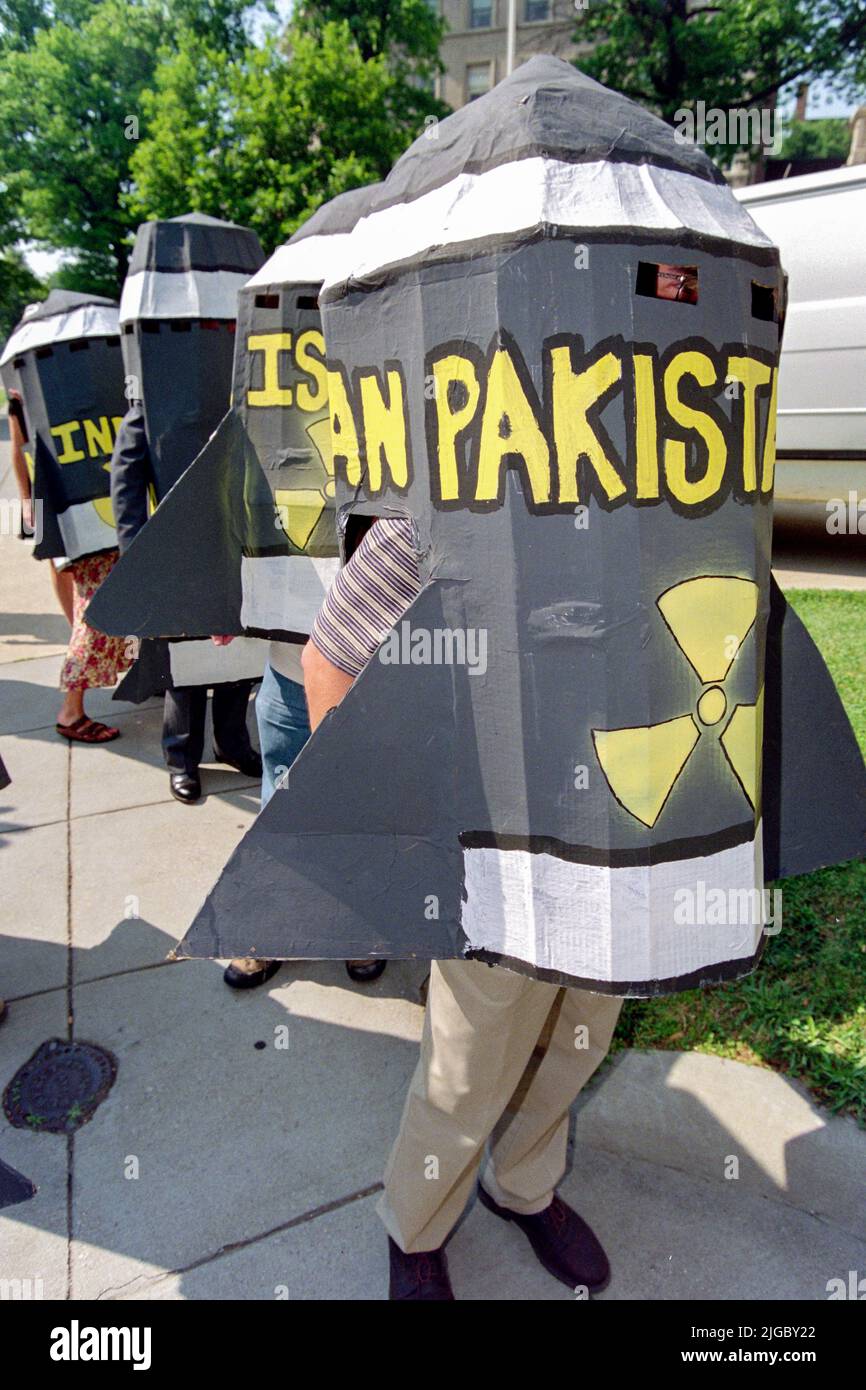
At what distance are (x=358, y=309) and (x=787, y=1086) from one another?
7.21 feet

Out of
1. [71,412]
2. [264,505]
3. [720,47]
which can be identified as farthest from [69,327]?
[720,47]

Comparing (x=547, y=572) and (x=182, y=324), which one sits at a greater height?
(x=182, y=324)

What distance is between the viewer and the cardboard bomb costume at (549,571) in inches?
50.6

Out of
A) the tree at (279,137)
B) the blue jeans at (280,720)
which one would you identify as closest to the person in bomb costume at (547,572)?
the blue jeans at (280,720)

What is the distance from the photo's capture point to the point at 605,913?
1.39 meters

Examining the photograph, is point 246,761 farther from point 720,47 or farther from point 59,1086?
point 720,47

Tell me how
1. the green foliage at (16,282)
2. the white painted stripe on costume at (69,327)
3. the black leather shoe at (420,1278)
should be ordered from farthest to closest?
1. the green foliage at (16,282)
2. the white painted stripe on costume at (69,327)
3. the black leather shoe at (420,1278)

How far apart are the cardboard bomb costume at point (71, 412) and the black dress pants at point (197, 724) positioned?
0.97 meters

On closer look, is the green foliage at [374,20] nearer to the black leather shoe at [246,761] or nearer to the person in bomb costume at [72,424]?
the person in bomb costume at [72,424]

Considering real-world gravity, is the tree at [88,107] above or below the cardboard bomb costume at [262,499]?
above

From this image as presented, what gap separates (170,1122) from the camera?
2426mm

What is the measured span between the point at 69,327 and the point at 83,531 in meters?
0.97
